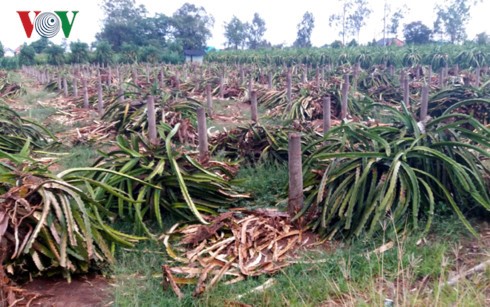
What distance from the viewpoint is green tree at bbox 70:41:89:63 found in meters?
37.0

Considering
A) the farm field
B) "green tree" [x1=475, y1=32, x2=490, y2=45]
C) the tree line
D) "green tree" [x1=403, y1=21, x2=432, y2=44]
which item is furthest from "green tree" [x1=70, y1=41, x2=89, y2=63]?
the farm field

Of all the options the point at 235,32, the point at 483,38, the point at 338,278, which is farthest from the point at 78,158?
the point at 235,32

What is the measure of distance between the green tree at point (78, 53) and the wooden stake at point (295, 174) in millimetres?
36227

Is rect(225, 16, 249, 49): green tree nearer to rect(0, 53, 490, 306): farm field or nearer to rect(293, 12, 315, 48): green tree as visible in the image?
rect(293, 12, 315, 48): green tree

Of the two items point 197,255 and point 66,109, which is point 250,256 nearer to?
point 197,255

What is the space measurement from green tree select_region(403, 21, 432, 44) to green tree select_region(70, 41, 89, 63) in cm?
3071

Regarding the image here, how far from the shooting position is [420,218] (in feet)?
12.4

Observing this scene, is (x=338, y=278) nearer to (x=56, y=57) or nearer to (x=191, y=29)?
(x=56, y=57)

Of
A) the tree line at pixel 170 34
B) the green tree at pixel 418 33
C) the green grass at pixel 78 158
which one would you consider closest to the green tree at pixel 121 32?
the tree line at pixel 170 34

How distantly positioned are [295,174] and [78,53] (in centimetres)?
3679

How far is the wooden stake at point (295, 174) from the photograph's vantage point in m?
3.90

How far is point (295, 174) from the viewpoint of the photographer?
13.0 feet

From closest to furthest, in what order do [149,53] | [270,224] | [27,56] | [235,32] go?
[270,224], [149,53], [27,56], [235,32]

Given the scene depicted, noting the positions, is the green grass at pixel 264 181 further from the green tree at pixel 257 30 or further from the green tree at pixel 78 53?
the green tree at pixel 257 30
